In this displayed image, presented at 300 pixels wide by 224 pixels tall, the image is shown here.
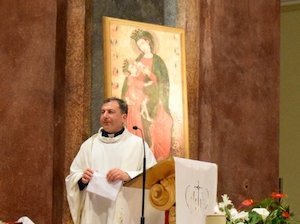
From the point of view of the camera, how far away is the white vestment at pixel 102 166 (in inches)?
255

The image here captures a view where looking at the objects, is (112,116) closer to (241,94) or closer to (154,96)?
(154,96)

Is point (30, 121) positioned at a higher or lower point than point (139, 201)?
higher

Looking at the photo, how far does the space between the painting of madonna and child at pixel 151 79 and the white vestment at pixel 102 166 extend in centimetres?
73

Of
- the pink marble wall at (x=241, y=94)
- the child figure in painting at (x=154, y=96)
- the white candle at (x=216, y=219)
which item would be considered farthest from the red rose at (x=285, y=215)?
the pink marble wall at (x=241, y=94)

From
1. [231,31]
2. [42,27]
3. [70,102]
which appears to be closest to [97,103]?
[70,102]

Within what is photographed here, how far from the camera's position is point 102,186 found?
A: 621 cm

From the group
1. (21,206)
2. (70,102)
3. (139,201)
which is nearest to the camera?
(139,201)

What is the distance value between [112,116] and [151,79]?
4.00 feet

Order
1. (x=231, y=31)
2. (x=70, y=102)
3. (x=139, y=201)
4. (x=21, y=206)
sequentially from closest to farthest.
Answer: (x=139, y=201)
(x=21, y=206)
(x=70, y=102)
(x=231, y=31)

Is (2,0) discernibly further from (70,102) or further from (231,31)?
(231,31)

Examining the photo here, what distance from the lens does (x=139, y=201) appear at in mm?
5836

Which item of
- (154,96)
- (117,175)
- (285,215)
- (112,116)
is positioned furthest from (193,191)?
(154,96)

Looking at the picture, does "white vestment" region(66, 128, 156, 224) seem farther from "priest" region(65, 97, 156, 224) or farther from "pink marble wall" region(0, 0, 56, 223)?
"pink marble wall" region(0, 0, 56, 223)

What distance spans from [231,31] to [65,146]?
2408 millimetres
